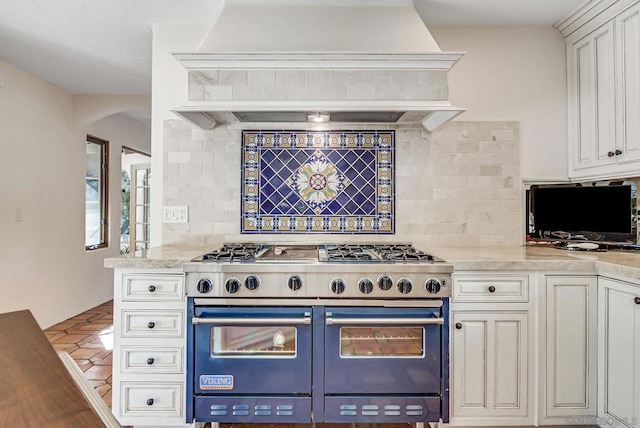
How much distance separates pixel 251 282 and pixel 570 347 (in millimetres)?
1645

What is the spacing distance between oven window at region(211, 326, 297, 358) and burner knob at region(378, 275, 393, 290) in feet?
1.60

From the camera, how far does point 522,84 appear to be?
240 cm

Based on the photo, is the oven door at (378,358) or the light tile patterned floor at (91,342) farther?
the light tile patterned floor at (91,342)

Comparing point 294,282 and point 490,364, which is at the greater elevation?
point 294,282

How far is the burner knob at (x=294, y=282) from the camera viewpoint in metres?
1.74

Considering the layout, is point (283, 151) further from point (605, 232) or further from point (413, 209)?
point (605, 232)

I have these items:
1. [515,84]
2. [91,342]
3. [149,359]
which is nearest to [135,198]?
[91,342]

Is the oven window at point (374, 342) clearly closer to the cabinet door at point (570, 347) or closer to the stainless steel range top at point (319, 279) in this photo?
the stainless steel range top at point (319, 279)

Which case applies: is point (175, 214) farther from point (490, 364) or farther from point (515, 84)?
point (515, 84)

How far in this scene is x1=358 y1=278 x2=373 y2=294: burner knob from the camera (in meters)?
1.74

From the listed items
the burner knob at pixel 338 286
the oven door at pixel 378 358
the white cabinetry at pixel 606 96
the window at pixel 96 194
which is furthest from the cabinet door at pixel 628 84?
the window at pixel 96 194

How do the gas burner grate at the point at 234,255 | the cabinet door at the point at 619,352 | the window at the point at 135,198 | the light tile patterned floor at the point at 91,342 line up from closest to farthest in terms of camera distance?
the cabinet door at the point at 619,352 → the gas burner grate at the point at 234,255 → the light tile patterned floor at the point at 91,342 → the window at the point at 135,198

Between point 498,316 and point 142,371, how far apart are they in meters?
1.83

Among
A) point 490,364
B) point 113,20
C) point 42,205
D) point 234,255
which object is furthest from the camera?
point 42,205
